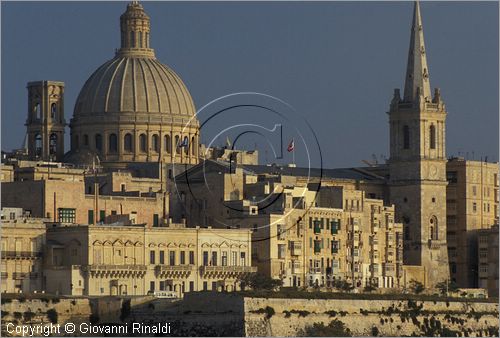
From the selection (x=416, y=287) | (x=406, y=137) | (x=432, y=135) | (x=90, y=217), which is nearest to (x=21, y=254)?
(x=90, y=217)

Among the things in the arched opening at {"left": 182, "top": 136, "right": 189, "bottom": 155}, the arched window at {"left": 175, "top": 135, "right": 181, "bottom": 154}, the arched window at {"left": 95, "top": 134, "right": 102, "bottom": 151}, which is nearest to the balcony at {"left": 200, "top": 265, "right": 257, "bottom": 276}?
the arched window at {"left": 175, "top": 135, "right": 181, "bottom": 154}

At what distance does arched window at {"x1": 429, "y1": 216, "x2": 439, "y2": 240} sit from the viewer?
123 m

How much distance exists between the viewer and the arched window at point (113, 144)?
123188mm

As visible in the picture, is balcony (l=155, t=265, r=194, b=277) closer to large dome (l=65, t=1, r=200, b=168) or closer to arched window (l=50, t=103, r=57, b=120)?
large dome (l=65, t=1, r=200, b=168)

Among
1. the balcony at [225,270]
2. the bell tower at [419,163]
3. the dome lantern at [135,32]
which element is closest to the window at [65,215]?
the balcony at [225,270]

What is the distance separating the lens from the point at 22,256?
101500 millimetres

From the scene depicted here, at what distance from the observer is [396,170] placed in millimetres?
124250

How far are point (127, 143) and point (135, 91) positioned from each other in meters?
2.79

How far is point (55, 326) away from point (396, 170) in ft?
122

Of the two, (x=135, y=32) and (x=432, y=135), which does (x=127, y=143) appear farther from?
(x=432, y=135)

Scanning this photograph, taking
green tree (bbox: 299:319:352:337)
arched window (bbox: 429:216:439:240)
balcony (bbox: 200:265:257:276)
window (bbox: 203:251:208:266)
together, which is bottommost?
→ green tree (bbox: 299:319:352:337)

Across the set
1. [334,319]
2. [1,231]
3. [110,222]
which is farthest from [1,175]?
[334,319]

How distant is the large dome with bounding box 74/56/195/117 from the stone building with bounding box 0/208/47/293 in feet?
66.1

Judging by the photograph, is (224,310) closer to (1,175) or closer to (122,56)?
(1,175)
